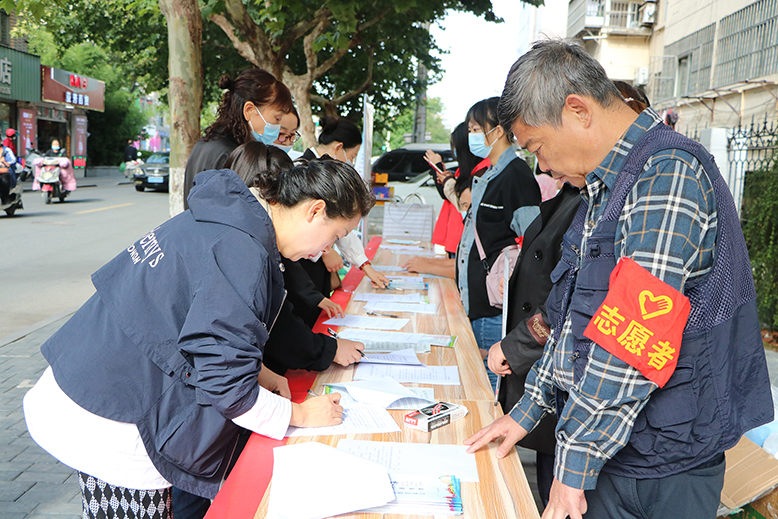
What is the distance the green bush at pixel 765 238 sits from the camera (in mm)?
5488

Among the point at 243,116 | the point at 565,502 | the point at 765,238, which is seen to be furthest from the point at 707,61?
the point at 565,502

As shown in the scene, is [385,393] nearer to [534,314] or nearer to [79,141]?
[534,314]

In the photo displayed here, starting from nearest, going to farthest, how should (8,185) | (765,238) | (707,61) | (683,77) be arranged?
1. (765,238)
2. (8,185)
3. (707,61)
4. (683,77)

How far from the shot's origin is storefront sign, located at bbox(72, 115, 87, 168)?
2580 cm

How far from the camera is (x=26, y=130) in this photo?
22391mm

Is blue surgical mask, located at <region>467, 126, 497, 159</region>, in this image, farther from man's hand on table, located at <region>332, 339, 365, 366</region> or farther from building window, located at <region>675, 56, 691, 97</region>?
building window, located at <region>675, 56, 691, 97</region>

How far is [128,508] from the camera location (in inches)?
62.4

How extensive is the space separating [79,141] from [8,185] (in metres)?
16.2

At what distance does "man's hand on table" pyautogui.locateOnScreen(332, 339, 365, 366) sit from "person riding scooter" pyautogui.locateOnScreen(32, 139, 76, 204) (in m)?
14.8

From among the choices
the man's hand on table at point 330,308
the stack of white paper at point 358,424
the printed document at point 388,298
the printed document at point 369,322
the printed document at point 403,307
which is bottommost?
the stack of white paper at point 358,424

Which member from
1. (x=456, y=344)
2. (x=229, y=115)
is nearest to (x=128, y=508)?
(x=456, y=344)

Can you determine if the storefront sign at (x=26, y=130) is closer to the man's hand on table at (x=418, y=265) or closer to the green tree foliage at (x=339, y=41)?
the green tree foliage at (x=339, y=41)

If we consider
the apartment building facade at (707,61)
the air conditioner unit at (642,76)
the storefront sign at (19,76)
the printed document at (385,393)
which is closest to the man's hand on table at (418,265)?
the printed document at (385,393)

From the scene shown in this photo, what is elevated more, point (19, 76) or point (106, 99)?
point (106, 99)
